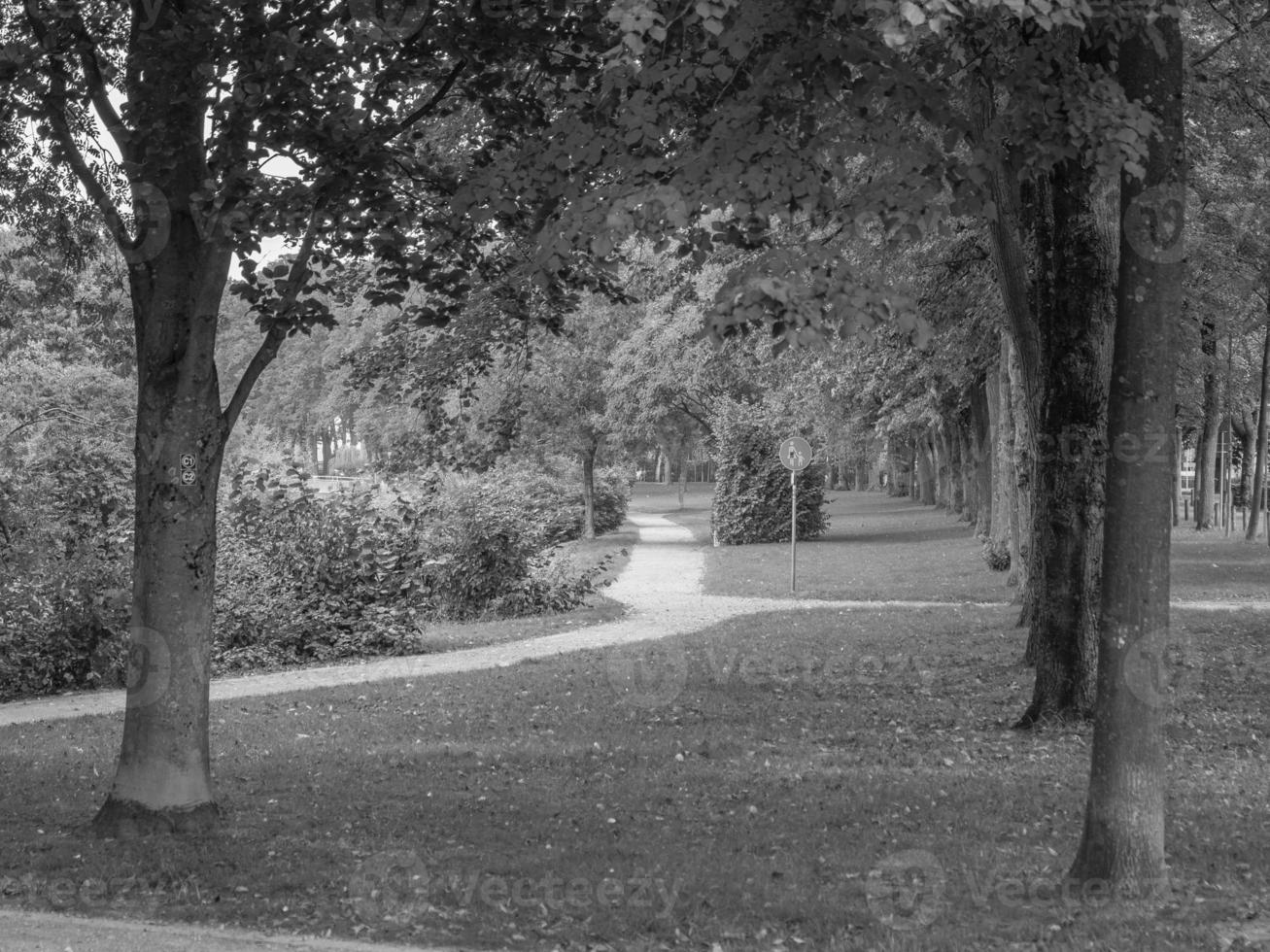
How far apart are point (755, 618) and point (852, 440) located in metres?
22.9

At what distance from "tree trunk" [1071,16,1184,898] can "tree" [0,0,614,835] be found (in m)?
3.18

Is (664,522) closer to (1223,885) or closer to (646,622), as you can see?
(646,622)

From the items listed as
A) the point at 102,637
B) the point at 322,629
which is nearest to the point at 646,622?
the point at 322,629

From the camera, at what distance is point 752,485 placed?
133 feet

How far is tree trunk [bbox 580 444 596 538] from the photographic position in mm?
43094

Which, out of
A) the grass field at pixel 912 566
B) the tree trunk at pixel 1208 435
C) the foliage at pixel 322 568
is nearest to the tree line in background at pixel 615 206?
the foliage at pixel 322 568

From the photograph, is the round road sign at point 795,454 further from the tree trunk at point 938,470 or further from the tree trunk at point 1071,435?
the tree trunk at point 938,470

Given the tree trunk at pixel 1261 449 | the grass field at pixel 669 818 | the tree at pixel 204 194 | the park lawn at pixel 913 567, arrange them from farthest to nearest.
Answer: the tree trunk at pixel 1261 449 → the park lawn at pixel 913 567 → the tree at pixel 204 194 → the grass field at pixel 669 818

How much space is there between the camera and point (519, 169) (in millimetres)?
6902

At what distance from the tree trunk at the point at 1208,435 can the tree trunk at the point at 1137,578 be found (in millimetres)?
21629

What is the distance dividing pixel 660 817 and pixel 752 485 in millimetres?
33098

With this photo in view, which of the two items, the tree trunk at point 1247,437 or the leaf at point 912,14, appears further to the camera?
the tree trunk at point 1247,437

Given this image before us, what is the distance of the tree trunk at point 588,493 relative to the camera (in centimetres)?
4309

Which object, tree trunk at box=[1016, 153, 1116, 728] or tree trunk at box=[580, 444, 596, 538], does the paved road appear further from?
tree trunk at box=[580, 444, 596, 538]
